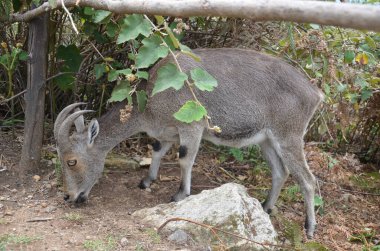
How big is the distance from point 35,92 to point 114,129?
0.99 meters

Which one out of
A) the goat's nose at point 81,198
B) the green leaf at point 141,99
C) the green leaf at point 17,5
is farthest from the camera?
the goat's nose at point 81,198

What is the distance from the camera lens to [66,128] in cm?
577

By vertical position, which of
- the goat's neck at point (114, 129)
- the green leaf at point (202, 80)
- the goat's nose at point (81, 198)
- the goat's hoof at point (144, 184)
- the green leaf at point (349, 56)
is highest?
the green leaf at point (202, 80)

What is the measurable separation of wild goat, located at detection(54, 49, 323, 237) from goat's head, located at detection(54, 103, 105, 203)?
0.01m

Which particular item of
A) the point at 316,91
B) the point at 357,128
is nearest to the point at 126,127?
the point at 316,91

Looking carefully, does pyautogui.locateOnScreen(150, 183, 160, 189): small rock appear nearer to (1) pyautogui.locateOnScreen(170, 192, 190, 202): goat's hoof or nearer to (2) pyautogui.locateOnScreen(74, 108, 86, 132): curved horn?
(1) pyautogui.locateOnScreen(170, 192, 190, 202): goat's hoof

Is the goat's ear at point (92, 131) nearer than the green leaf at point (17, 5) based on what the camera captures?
No

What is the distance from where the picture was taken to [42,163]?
21.6 ft

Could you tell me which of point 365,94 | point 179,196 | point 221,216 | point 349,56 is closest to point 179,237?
point 221,216

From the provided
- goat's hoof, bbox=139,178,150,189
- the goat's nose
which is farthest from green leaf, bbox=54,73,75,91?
goat's hoof, bbox=139,178,150,189

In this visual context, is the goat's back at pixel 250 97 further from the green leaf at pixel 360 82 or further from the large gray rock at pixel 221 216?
the large gray rock at pixel 221 216

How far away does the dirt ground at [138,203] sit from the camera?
4871 mm

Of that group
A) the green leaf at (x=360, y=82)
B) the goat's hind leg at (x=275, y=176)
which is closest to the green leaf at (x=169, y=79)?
the goat's hind leg at (x=275, y=176)

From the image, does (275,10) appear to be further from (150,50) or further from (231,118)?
(231,118)
